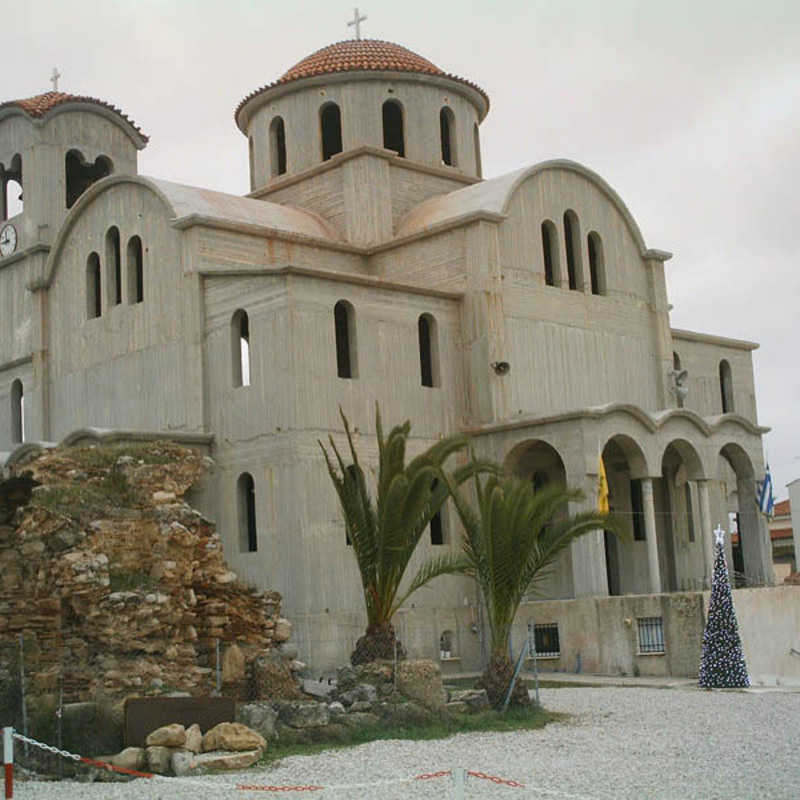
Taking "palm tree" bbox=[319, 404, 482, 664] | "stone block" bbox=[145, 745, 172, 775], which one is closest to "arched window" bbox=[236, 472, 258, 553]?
"palm tree" bbox=[319, 404, 482, 664]

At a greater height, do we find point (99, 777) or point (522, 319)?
point (522, 319)

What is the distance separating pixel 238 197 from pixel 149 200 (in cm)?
369

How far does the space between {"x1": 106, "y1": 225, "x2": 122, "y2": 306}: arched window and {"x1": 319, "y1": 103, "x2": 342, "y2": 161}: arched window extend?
24.9ft

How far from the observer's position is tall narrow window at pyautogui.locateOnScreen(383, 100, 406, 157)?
42219 millimetres

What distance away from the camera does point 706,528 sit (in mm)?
35594

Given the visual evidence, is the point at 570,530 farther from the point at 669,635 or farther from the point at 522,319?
the point at 522,319

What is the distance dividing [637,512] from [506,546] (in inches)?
615

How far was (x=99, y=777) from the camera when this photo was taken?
17625mm

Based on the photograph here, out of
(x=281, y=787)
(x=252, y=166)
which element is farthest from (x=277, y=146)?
(x=281, y=787)

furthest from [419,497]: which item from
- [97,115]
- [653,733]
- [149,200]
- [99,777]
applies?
[97,115]

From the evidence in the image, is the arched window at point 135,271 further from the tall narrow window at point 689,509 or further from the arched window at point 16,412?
the tall narrow window at point 689,509

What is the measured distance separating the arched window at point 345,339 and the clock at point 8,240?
1363 centimetres

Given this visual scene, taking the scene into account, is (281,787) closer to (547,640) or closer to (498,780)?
(498,780)

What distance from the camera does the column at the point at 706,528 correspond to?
117 ft
